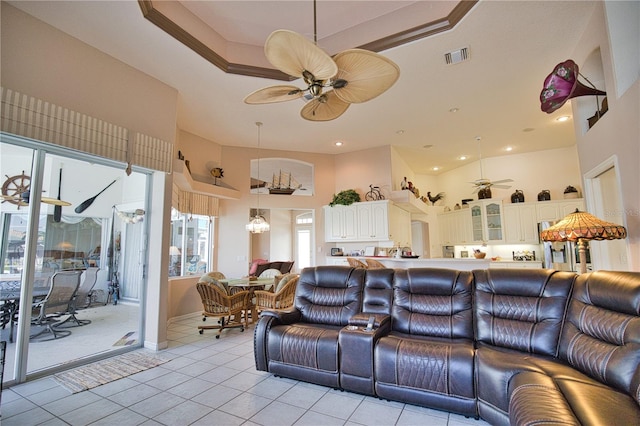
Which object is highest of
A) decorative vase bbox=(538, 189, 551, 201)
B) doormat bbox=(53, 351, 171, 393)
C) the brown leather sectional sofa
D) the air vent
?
the air vent

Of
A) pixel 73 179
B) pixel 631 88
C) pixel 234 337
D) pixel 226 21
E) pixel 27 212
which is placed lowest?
pixel 234 337

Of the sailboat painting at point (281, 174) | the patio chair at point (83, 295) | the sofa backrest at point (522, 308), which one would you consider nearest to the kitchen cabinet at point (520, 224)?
the sailboat painting at point (281, 174)

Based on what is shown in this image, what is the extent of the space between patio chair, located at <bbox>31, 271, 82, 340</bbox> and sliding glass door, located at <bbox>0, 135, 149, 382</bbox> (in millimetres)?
11

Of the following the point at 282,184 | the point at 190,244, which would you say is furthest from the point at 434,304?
the point at 282,184

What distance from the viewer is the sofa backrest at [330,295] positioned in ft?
11.1

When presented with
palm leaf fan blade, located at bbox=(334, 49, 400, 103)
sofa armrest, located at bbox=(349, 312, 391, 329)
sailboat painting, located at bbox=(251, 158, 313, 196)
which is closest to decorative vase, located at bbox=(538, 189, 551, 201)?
sailboat painting, located at bbox=(251, 158, 313, 196)

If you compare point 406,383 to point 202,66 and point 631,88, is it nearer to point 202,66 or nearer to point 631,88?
point 631,88

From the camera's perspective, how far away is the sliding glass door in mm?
3070

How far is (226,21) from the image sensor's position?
12.6 ft

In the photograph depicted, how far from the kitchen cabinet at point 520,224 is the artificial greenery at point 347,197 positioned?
4.04 metres

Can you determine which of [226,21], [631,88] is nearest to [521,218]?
[631,88]

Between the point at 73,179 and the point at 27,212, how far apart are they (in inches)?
24.4

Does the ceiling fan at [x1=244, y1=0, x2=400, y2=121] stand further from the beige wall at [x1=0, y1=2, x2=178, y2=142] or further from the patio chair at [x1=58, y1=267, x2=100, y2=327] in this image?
the patio chair at [x1=58, y1=267, x2=100, y2=327]

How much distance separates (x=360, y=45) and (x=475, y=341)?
3.70 m
